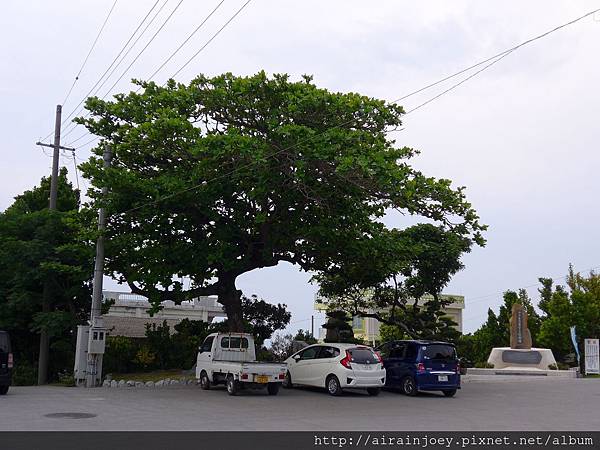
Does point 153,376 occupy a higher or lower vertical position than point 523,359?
lower

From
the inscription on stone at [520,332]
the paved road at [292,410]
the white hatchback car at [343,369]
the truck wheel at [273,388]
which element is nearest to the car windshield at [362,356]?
the white hatchback car at [343,369]

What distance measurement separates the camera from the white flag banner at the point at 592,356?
118 feet

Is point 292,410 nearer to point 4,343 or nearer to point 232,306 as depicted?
point 4,343

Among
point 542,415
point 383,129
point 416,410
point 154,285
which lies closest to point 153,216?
point 154,285

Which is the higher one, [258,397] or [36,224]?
[36,224]

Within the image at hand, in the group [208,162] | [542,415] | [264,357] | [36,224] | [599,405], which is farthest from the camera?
[264,357]

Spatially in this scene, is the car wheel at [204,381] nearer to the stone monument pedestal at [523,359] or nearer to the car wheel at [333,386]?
the car wheel at [333,386]

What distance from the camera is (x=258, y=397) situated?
19.1 meters

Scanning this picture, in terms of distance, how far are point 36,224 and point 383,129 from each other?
15599 mm

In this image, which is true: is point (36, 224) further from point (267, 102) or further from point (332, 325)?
point (332, 325)

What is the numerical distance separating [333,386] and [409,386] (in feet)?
8.27

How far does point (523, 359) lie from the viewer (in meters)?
37.5

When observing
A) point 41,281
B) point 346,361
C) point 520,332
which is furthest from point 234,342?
point 520,332

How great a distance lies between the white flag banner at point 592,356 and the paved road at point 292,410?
14.9 metres
